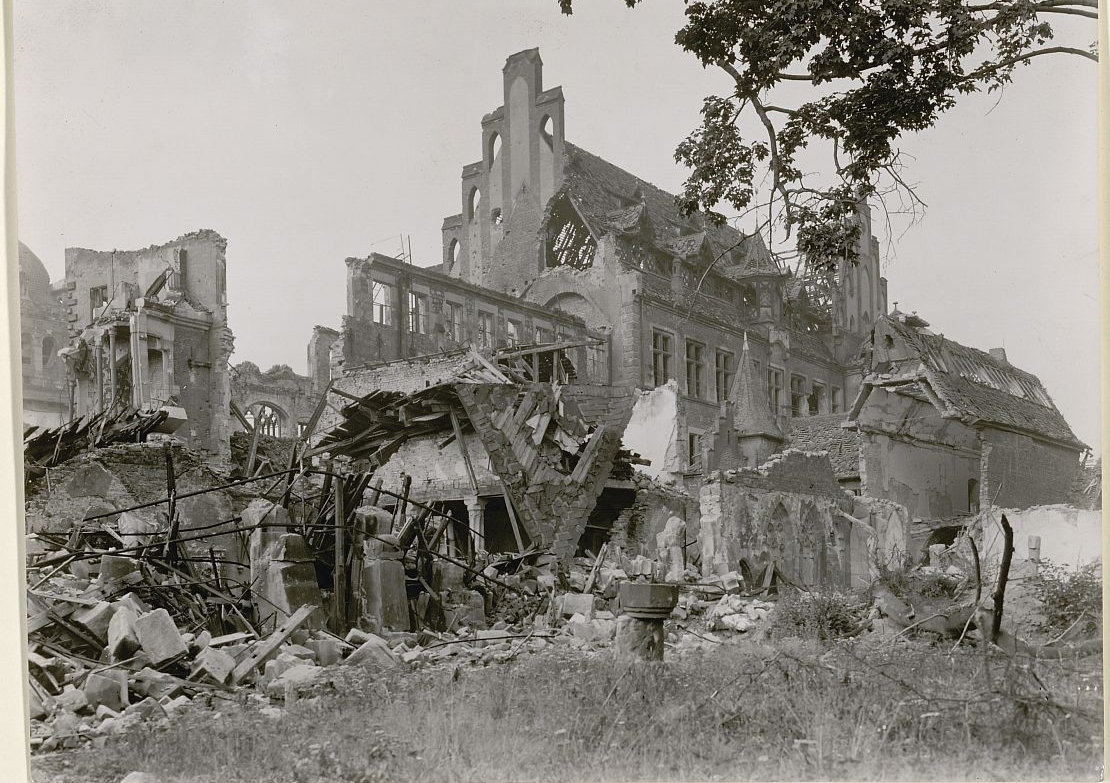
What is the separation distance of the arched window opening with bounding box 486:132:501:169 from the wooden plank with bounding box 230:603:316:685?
4575 millimetres

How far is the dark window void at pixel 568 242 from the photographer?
1458 centimetres

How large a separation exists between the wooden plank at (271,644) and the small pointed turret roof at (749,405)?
6254 millimetres

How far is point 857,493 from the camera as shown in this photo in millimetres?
9312

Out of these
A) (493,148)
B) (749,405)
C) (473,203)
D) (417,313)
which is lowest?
(749,405)

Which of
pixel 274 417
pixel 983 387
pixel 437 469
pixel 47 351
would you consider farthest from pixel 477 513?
pixel 983 387

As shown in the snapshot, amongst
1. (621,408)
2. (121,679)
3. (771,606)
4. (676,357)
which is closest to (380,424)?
(621,408)

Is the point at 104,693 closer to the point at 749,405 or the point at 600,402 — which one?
the point at 749,405

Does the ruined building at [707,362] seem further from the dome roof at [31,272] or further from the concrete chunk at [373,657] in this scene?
the concrete chunk at [373,657]

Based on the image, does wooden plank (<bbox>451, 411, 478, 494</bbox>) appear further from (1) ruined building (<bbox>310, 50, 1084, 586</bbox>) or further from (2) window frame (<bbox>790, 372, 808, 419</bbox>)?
(2) window frame (<bbox>790, 372, 808, 419</bbox>)

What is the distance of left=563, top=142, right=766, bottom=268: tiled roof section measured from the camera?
28.0 feet

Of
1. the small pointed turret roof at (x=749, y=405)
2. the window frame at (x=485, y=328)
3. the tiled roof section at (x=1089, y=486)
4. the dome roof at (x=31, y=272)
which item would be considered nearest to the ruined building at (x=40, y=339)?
the dome roof at (x=31, y=272)

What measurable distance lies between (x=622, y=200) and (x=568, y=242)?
3328 mm

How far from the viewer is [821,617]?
7930 mm

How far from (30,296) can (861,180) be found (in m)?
6.15
